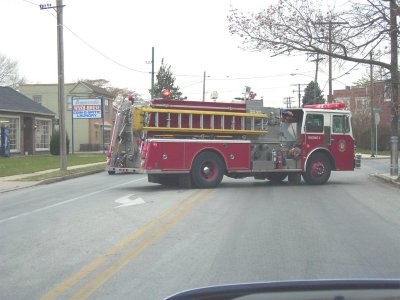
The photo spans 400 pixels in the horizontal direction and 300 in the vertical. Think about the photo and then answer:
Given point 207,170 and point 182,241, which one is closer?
point 182,241

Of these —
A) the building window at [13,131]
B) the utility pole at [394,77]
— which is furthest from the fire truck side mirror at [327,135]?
the building window at [13,131]

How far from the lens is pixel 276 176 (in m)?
19.2

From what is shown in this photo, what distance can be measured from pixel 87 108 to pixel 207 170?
103 ft

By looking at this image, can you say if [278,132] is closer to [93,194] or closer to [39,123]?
[93,194]

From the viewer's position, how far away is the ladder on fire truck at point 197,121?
52.3ft

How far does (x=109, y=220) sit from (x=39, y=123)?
37.8 metres

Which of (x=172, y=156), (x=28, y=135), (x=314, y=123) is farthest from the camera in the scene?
(x=28, y=135)

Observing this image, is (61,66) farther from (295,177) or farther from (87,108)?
(87,108)

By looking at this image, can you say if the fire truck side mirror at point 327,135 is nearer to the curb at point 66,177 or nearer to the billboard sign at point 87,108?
the curb at point 66,177

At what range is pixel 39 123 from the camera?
46094 mm

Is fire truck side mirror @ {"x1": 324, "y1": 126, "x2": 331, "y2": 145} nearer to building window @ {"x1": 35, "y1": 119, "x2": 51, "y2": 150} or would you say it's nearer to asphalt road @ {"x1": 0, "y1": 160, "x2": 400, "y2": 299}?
asphalt road @ {"x1": 0, "y1": 160, "x2": 400, "y2": 299}

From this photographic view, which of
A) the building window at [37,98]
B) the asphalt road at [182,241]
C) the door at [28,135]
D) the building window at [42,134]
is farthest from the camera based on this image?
the building window at [37,98]

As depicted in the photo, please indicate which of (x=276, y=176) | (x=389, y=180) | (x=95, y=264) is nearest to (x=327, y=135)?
(x=276, y=176)

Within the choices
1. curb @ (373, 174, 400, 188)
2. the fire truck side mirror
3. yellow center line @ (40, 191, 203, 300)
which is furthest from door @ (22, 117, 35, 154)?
yellow center line @ (40, 191, 203, 300)
